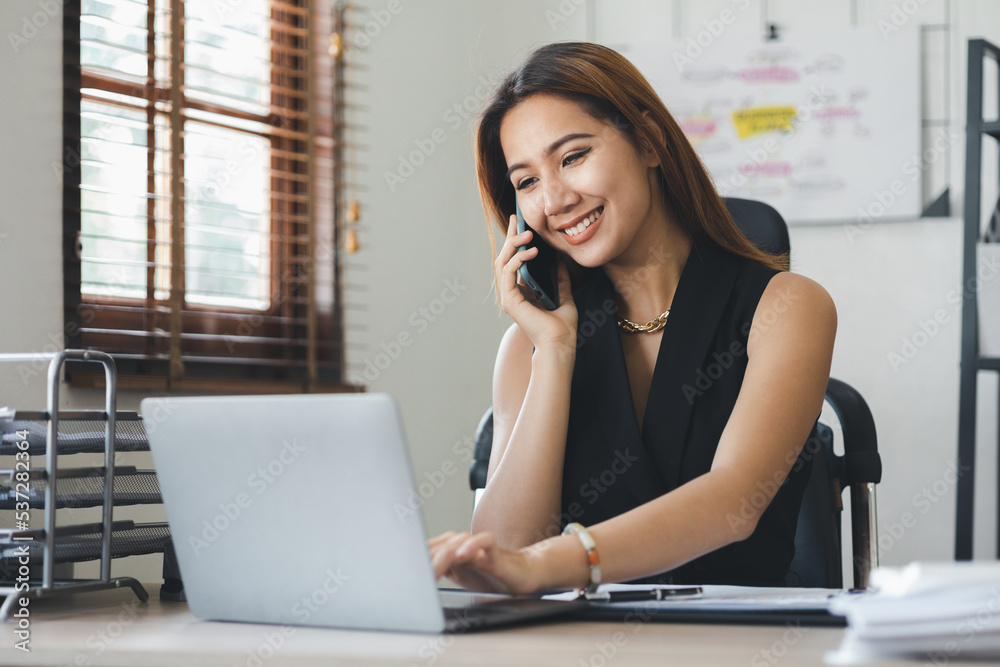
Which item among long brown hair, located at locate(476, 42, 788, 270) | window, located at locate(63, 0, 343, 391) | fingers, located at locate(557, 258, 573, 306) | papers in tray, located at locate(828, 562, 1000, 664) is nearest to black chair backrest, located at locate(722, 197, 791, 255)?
long brown hair, located at locate(476, 42, 788, 270)

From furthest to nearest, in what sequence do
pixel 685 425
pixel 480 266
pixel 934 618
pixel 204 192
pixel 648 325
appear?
pixel 480 266
pixel 204 192
pixel 648 325
pixel 685 425
pixel 934 618

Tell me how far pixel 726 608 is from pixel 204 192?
177 cm

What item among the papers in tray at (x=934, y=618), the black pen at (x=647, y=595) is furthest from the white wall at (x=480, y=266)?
the papers in tray at (x=934, y=618)

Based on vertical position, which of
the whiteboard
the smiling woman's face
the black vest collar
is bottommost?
the black vest collar

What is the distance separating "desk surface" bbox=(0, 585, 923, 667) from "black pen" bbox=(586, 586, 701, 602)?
98mm

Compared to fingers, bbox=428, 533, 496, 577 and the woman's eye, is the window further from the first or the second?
fingers, bbox=428, 533, 496, 577

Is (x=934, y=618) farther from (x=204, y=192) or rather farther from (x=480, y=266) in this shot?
(x=480, y=266)

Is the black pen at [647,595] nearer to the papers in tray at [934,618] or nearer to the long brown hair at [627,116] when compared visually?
the papers in tray at [934,618]

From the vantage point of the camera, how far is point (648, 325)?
1.45m

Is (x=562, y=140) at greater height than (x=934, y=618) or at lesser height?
greater

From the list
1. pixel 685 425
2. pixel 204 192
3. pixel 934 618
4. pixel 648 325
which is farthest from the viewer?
pixel 204 192

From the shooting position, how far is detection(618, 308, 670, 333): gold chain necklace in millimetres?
1441

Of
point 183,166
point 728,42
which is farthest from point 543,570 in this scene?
point 728,42

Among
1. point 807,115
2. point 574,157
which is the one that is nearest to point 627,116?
point 574,157
